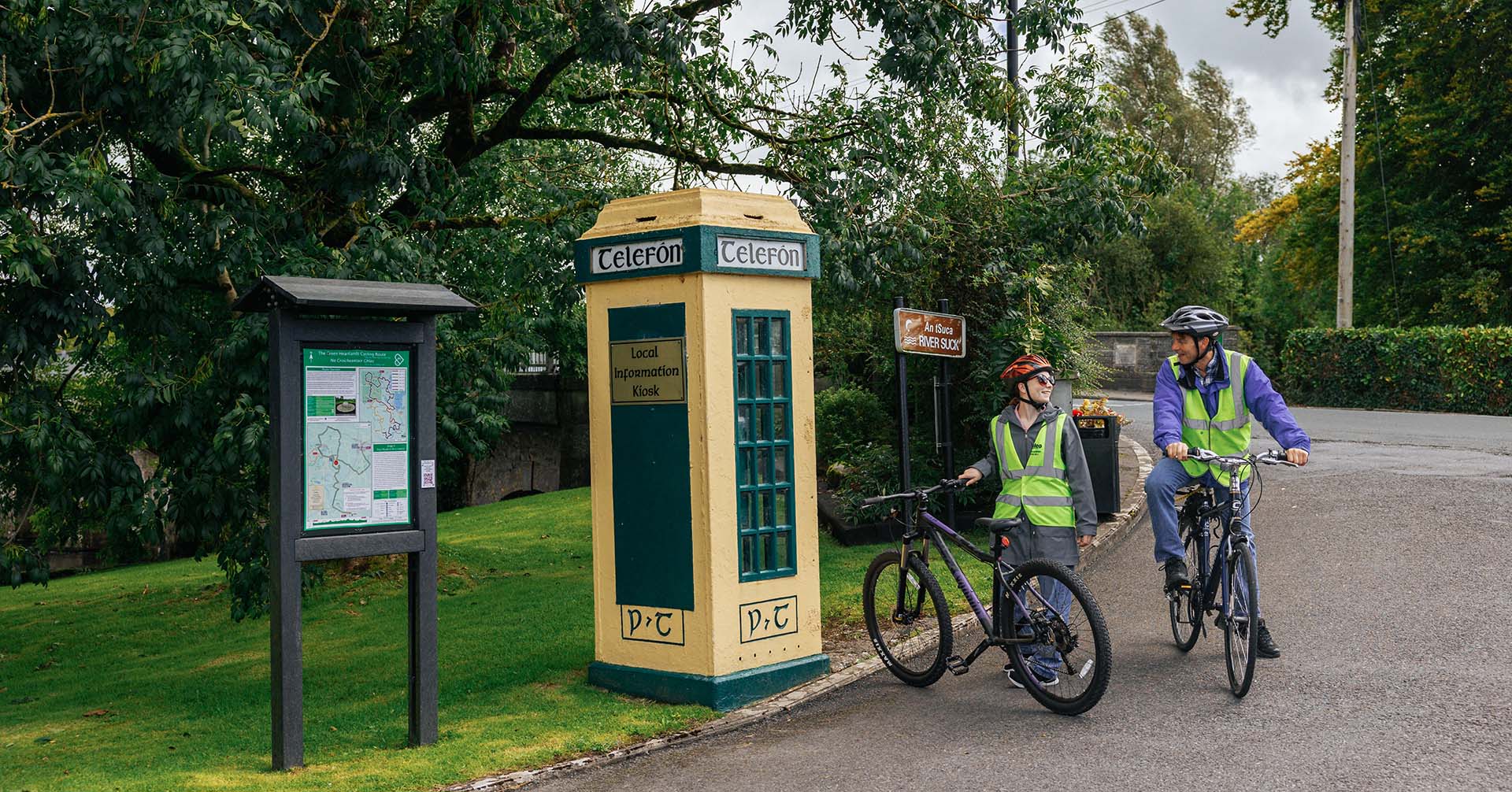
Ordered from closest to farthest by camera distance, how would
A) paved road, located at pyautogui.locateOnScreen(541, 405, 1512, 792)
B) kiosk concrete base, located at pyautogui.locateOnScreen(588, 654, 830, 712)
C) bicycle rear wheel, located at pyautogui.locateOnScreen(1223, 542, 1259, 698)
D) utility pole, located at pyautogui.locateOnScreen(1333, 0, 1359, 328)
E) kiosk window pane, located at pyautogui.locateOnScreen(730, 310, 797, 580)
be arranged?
paved road, located at pyautogui.locateOnScreen(541, 405, 1512, 792) → bicycle rear wheel, located at pyautogui.locateOnScreen(1223, 542, 1259, 698) → kiosk concrete base, located at pyautogui.locateOnScreen(588, 654, 830, 712) → kiosk window pane, located at pyautogui.locateOnScreen(730, 310, 797, 580) → utility pole, located at pyautogui.locateOnScreen(1333, 0, 1359, 328)

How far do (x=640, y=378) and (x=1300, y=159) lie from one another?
31527 mm

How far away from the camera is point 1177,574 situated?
7.27 m

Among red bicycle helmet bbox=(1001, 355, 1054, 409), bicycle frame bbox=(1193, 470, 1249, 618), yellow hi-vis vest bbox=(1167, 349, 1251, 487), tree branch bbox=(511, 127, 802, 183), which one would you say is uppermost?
tree branch bbox=(511, 127, 802, 183)

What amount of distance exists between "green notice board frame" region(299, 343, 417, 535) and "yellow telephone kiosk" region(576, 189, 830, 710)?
1.30m

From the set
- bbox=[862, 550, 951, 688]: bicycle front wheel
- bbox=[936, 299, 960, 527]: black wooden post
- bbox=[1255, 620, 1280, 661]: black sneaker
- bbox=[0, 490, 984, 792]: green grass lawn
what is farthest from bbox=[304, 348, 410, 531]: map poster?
bbox=[1255, 620, 1280, 661]: black sneaker

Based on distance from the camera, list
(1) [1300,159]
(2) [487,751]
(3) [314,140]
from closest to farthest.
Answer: (2) [487,751], (3) [314,140], (1) [1300,159]

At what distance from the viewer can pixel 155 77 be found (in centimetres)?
761

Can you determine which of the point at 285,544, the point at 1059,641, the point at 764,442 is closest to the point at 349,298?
the point at 285,544

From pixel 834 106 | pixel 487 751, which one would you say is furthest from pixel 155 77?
pixel 834 106

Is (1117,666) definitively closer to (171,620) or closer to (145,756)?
(145,756)

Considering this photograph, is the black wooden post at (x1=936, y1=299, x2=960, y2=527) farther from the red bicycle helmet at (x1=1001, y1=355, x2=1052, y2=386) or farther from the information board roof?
the information board roof

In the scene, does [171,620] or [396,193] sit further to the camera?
[171,620]

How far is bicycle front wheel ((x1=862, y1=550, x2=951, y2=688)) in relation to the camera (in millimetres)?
7109

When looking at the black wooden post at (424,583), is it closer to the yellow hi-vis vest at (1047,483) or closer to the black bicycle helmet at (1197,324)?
the yellow hi-vis vest at (1047,483)
